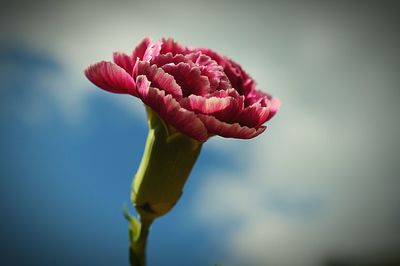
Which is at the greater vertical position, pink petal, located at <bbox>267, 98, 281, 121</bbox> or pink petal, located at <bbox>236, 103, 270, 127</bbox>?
pink petal, located at <bbox>267, 98, 281, 121</bbox>

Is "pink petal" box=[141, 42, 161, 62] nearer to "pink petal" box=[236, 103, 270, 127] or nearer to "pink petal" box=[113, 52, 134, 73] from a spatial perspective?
"pink petal" box=[113, 52, 134, 73]

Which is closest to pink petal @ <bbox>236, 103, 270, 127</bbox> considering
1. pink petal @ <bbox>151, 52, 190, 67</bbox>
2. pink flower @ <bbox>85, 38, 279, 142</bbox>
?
pink flower @ <bbox>85, 38, 279, 142</bbox>

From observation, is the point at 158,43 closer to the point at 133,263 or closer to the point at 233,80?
the point at 233,80

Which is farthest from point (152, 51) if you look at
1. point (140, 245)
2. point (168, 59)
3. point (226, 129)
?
point (140, 245)

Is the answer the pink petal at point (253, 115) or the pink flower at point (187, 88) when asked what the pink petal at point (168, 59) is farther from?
the pink petal at point (253, 115)

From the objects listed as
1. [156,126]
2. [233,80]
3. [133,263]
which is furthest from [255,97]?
[133,263]

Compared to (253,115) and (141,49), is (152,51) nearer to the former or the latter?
(141,49)
